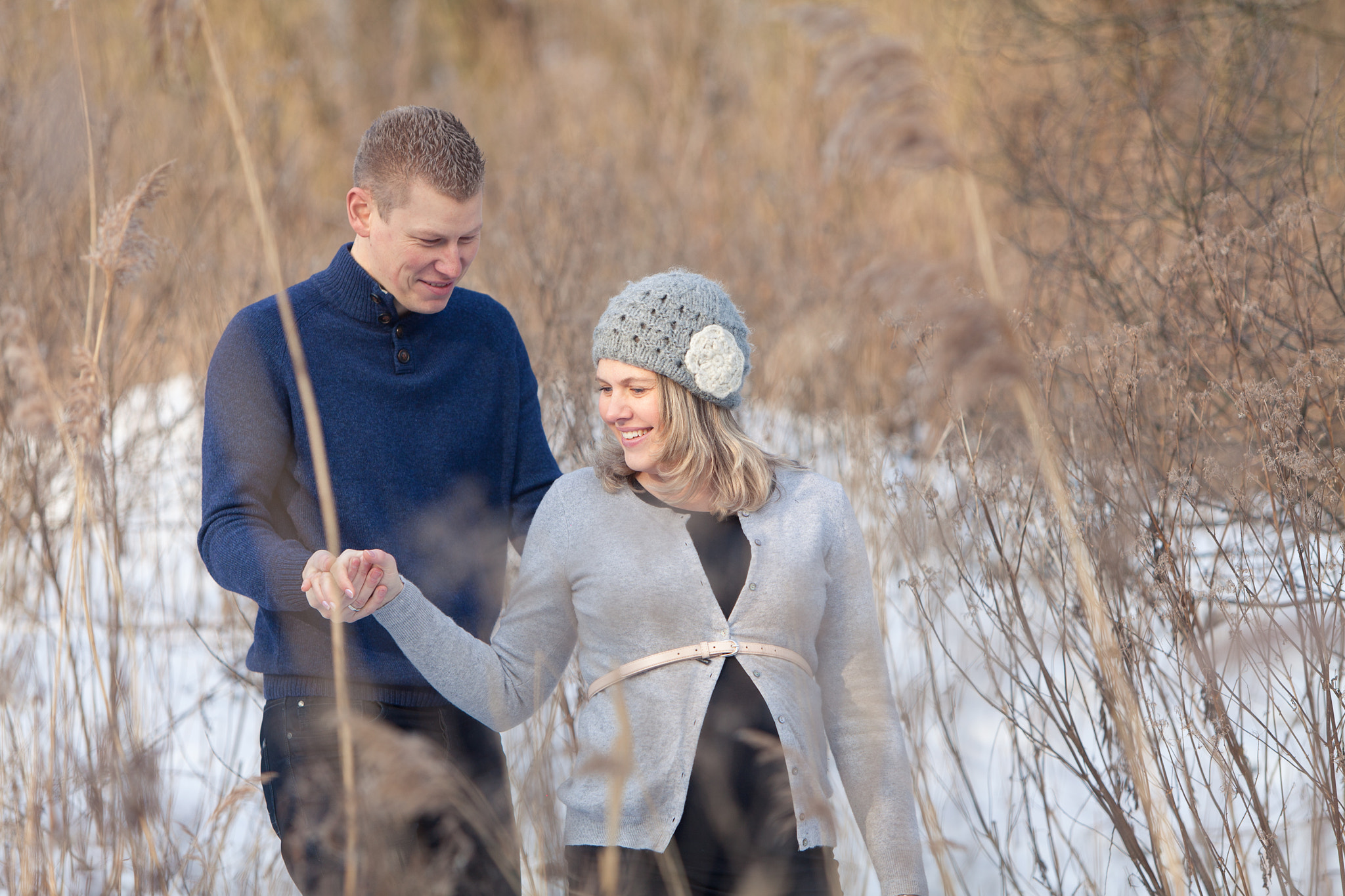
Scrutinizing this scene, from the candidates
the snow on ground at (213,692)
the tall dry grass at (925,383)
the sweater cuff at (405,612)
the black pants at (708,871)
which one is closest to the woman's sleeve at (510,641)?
the sweater cuff at (405,612)

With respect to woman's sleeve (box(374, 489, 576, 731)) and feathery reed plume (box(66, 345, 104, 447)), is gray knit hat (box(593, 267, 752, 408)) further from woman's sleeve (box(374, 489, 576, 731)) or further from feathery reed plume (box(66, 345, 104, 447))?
feathery reed plume (box(66, 345, 104, 447))

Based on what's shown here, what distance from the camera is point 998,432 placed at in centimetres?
355

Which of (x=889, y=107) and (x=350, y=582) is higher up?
(x=889, y=107)

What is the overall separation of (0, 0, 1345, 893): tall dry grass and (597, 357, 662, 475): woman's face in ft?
1.80

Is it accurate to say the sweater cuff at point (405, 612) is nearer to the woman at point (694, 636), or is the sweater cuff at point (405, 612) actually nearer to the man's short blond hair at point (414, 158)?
the woman at point (694, 636)

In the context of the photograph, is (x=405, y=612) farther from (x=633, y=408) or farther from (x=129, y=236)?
(x=129, y=236)

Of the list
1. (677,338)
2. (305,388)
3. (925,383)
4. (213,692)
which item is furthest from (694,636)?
(213,692)

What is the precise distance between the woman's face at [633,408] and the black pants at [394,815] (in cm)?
66

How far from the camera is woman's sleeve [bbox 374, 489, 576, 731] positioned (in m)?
1.88

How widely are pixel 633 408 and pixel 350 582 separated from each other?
665 millimetres

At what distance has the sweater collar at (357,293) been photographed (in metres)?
2.19

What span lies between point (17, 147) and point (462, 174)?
3.30 metres

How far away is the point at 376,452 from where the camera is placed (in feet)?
7.08

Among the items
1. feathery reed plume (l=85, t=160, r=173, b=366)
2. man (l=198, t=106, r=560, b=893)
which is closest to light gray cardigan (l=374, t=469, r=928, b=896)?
man (l=198, t=106, r=560, b=893)
